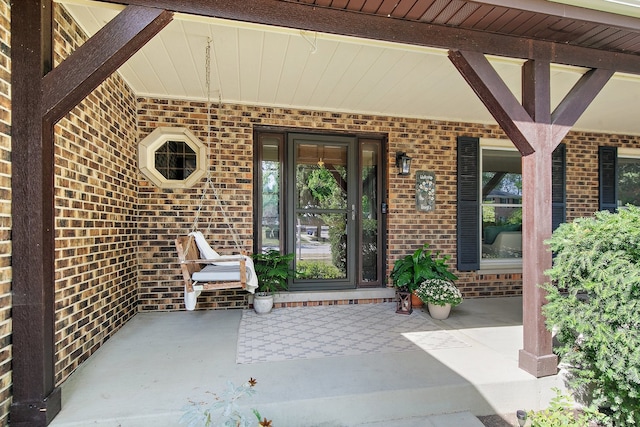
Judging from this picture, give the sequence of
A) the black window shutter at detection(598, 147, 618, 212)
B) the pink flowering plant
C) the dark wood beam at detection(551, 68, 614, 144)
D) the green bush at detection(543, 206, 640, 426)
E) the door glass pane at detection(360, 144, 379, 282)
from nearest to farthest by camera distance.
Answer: the green bush at detection(543, 206, 640, 426)
the dark wood beam at detection(551, 68, 614, 144)
the pink flowering plant
the door glass pane at detection(360, 144, 379, 282)
the black window shutter at detection(598, 147, 618, 212)

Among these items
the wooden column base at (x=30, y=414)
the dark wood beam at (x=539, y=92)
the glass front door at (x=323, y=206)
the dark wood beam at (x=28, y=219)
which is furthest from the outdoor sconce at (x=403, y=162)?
the wooden column base at (x=30, y=414)

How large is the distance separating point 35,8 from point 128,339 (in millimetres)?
2572

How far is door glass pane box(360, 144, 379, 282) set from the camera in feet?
15.3

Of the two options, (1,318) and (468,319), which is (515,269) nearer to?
(468,319)

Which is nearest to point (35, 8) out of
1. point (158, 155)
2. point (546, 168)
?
→ point (158, 155)

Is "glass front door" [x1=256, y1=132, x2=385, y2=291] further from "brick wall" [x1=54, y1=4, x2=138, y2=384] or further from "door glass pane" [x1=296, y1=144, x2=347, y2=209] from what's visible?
"brick wall" [x1=54, y1=4, x2=138, y2=384]

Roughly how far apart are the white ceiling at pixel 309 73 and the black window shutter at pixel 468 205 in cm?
47

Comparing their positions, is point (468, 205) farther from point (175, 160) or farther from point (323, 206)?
point (175, 160)

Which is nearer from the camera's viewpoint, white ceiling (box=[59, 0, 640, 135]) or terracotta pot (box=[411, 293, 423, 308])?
white ceiling (box=[59, 0, 640, 135])

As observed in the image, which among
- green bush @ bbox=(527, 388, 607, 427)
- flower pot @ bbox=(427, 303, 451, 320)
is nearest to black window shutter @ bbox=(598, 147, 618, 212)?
flower pot @ bbox=(427, 303, 451, 320)

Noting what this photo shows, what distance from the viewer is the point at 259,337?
313 cm

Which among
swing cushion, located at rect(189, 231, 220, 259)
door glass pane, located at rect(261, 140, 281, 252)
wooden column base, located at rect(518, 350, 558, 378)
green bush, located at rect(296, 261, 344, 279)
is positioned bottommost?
wooden column base, located at rect(518, 350, 558, 378)

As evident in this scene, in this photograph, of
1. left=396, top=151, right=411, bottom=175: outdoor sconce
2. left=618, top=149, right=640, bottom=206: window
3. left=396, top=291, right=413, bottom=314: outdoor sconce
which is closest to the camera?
left=396, top=291, right=413, bottom=314: outdoor sconce

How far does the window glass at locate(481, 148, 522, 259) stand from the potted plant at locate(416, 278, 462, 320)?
1.54 metres
